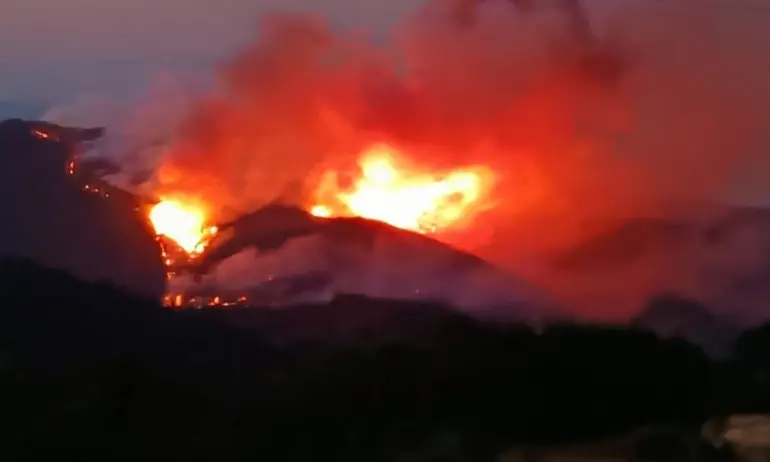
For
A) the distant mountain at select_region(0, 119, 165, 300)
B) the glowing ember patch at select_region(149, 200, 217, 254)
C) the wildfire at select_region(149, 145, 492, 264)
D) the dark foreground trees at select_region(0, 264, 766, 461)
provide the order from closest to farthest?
the dark foreground trees at select_region(0, 264, 766, 461), the distant mountain at select_region(0, 119, 165, 300), the glowing ember patch at select_region(149, 200, 217, 254), the wildfire at select_region(149, 145, 492, 264)

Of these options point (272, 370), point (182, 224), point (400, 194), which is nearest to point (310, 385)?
point (272, 370)

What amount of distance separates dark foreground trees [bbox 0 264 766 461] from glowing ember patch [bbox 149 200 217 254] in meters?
0.34

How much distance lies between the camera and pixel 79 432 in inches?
112

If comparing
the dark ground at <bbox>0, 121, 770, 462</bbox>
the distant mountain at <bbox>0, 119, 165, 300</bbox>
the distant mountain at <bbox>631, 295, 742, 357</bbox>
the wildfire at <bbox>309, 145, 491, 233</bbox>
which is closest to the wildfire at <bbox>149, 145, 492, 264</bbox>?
the wildfire at <bbox>309, 145, 491, 233</bbox>

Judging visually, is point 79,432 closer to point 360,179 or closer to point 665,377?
point 360,179

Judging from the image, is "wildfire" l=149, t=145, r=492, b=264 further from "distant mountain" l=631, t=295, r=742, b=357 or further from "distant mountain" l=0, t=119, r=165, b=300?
"distant mountain" l=631, t=295, r=742, b=357

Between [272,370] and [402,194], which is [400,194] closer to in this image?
[402,194]

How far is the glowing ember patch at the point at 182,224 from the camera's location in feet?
12.3

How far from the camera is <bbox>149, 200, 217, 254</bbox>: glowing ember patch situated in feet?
12.3

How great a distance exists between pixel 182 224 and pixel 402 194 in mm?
940

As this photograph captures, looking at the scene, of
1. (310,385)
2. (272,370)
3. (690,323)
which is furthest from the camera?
(690,323)

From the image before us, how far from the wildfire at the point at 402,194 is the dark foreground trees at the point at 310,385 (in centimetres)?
48

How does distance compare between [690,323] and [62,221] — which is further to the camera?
[690,323]

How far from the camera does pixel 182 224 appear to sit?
3.78 meters
